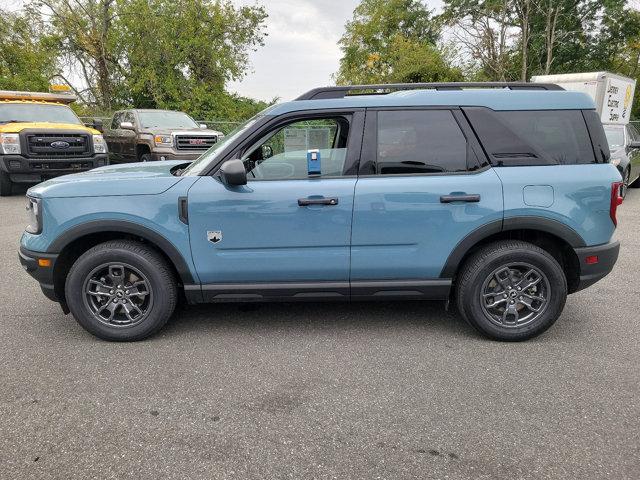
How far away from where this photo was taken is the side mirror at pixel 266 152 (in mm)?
3621

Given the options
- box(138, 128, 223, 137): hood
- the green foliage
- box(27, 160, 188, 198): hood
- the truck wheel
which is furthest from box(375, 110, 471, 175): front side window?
the green foliage

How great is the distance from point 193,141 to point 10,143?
4.03 meters

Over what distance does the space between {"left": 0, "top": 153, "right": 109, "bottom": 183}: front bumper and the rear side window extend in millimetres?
9939

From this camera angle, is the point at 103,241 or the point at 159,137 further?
the point at 159,137

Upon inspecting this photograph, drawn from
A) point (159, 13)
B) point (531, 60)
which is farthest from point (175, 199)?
point (531, 60)

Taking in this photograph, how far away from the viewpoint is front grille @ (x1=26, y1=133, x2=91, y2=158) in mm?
10320

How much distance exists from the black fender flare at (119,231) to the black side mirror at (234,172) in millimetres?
660

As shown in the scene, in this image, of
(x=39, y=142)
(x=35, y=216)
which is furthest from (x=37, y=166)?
(x=35, y=216)

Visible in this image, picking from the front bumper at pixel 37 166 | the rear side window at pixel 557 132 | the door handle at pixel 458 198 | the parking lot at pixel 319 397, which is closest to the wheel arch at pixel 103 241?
the parking lot at pixel 319 397

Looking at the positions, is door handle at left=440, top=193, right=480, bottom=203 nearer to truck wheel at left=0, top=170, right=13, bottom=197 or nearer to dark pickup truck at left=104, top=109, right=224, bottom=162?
dark pickup truck at left=104, top=109, right=224, bottom=162

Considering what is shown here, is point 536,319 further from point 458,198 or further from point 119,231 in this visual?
point 119,231

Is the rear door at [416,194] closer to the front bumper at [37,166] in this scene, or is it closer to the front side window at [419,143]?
the front side window at [419,143]

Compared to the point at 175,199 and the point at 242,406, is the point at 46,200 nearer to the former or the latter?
the point at 175,199

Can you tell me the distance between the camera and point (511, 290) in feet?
11.9
